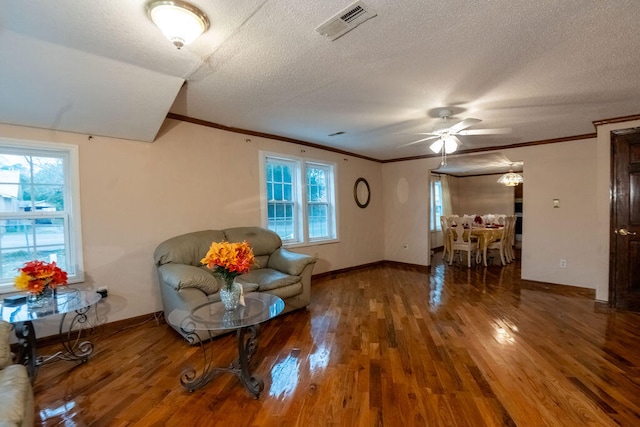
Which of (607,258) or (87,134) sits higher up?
(87,134)

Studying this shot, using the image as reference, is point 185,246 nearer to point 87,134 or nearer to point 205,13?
point 87,134

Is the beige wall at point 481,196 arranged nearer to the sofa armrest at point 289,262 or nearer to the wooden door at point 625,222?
the wooden door at point 625,222

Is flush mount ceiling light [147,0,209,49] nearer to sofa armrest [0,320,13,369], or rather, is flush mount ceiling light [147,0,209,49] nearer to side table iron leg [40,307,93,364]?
sofa armrest [0,320,13,369]

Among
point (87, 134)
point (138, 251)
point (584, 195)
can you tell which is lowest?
point (138, 251)

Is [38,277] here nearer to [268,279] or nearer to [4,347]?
[4,347]

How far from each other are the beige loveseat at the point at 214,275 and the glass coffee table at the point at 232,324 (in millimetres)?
301

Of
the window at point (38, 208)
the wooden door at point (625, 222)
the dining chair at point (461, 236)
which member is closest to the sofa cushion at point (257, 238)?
the window at point (38, 208)

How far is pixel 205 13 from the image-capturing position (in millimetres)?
1669

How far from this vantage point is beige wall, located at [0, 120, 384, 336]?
2949 millimetres

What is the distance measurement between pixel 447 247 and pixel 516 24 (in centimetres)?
547

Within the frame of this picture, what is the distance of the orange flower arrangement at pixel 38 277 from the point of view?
2154mm

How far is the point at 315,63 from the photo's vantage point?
2.25 m

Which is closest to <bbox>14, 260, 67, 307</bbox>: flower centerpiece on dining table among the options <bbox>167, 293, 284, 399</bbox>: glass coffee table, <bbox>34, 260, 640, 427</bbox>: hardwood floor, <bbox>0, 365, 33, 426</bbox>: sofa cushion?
<bbox>34, 260, 640, 427</bbox>: hardwood floor

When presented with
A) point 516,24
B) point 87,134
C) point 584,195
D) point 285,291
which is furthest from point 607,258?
point 87,134
